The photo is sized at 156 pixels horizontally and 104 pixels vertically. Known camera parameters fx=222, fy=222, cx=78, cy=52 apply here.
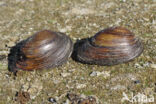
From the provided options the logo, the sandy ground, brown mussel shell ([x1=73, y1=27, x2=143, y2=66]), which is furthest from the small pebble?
the logo

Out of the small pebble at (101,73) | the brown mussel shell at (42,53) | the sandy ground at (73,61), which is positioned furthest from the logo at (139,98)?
the brown mussel shell at (42,53)

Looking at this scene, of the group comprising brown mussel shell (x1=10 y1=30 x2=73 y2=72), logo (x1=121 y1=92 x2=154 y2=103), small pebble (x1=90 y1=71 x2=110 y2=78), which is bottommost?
logo (x1=121 y1=92 x2=154 y2=103)

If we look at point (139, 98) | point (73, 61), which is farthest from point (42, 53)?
point (139, 98)

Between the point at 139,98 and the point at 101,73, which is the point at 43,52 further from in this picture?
the point at 139,98

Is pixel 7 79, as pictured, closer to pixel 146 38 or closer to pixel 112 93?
pixel 112 93

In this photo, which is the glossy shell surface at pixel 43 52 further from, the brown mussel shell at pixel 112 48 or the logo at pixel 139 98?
Answer: the logo at pixel 139 98

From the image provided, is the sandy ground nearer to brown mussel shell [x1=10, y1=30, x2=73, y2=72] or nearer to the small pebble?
the small pebble

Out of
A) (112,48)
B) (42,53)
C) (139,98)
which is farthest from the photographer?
(42,53)
